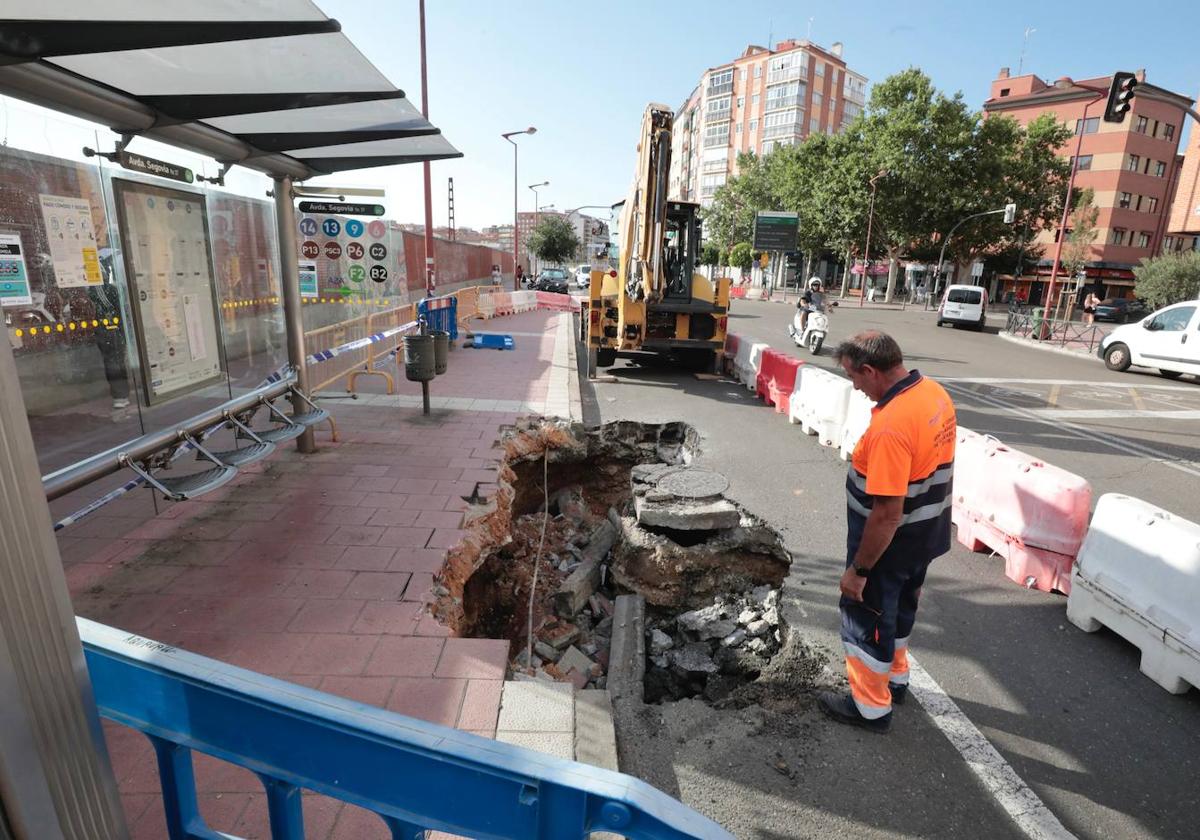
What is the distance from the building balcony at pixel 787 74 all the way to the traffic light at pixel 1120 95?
188 ft

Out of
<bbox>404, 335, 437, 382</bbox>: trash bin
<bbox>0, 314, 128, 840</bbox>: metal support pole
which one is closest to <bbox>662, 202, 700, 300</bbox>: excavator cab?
<bbox>404, 335, 437, 382</bbox>: trash bin

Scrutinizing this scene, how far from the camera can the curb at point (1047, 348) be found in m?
18.7

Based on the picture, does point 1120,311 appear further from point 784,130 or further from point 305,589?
point 305,589

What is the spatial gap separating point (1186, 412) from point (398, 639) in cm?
1325

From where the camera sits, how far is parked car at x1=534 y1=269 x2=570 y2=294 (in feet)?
125

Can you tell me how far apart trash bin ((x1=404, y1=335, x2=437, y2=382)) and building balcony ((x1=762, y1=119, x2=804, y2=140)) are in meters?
67.3

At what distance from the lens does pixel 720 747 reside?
9.65ft

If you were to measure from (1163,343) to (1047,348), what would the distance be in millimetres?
6770

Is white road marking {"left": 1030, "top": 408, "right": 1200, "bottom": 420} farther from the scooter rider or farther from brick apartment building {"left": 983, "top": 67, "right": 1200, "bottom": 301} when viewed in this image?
brick apartment building {"left": 983, "top": 67, "right": 1200, "bottom": 301}

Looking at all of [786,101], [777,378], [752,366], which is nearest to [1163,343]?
[752,366]

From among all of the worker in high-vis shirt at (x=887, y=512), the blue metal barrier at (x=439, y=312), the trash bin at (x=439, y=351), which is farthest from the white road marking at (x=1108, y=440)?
the blue metal barrier at (x=439, y=312)

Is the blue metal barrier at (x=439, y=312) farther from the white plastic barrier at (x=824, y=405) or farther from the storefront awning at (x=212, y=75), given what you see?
the white plastic barrier at (x=824, y=405)

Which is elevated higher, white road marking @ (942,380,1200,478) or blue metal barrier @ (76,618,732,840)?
blue metal barrier @ (76,618,732,840)

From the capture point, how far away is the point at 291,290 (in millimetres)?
5980
